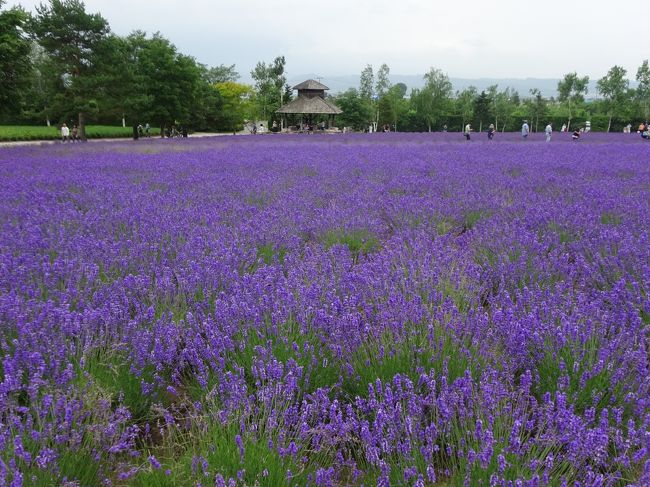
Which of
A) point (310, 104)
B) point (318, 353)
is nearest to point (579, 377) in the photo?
point (318, 353)

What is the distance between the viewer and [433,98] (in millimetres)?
52594

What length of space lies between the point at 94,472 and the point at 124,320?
97 cm

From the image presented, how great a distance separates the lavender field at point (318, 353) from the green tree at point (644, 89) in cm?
5127

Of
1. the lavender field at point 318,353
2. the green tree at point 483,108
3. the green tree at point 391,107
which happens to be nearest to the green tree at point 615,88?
the green tree at point 483,108

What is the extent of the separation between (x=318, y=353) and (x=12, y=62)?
17268 millimetres

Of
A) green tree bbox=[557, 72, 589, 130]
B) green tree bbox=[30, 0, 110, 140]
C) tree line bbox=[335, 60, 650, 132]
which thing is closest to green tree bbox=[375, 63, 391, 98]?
tree line bbox=[335, 60, 650, 132]

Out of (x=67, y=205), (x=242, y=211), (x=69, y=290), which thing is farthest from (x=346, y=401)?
(x=67, y=205)

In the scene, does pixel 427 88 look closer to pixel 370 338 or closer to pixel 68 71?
pixel 68 71

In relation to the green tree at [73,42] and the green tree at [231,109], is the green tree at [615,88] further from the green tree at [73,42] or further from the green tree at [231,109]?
the green tree at [73,42]

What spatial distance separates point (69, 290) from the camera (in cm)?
266

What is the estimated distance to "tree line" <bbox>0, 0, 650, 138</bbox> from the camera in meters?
22.9

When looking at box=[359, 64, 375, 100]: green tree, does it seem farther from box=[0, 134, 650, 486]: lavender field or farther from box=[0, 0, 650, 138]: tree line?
box=[0, 134, 650, 486]: lavender field

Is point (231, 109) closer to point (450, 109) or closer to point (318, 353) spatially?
point (450, 109)

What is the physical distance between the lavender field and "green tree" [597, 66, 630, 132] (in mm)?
49582
